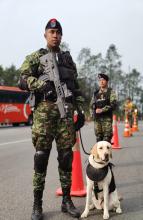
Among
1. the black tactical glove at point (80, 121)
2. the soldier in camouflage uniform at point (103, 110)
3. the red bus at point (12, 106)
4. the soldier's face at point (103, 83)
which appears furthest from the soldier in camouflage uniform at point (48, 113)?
the red bus at point (12, 106)

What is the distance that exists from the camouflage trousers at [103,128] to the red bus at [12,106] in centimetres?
2596

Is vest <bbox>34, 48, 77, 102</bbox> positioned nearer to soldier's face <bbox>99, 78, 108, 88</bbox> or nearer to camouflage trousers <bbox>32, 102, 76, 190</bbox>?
camouflage trousers <bbox>32, 102, 76, 190</bbox>

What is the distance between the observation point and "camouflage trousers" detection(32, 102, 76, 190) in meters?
4.79

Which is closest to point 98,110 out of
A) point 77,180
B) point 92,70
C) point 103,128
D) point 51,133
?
point 103,128

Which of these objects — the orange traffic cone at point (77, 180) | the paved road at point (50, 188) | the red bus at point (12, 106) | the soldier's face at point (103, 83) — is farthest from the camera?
the red bus at point (12, 106)

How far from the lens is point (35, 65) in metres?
4.86

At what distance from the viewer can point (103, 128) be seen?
8.52m

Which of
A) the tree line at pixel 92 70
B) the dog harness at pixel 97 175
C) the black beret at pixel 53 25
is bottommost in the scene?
the dog harness at pixel 97 175

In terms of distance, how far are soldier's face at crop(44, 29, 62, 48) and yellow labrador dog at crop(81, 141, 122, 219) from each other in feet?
4.13

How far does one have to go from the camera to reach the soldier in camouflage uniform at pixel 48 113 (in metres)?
4.78

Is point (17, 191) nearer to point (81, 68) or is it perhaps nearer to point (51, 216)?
point (51, 216)

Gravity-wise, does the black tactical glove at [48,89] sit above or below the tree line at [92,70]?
below

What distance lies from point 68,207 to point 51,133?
91 centimetres

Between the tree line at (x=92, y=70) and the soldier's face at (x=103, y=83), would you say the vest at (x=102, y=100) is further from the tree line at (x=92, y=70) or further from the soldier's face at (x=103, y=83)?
the tree line at (x=92, y=70)
